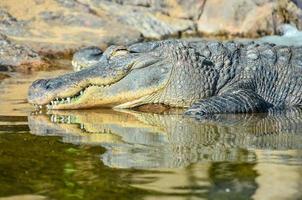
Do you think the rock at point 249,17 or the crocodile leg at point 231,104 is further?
the rock at point 249,17

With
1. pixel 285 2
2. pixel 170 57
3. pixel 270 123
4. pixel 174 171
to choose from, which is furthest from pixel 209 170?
pixel 285 2

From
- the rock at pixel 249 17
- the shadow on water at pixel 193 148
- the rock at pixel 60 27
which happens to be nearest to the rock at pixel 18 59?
the rock at pixel 60 27

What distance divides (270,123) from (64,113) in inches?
71.8

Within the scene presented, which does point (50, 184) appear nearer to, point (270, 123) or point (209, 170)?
point (209, 170)

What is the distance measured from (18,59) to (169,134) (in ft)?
16.3

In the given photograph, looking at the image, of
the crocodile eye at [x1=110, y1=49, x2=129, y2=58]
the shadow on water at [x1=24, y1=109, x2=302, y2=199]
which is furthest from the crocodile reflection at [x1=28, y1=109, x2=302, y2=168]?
the crocodile eye at [x1=110, y1=49, x2=129, y2=58]

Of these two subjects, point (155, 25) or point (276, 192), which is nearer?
point (276, 192)

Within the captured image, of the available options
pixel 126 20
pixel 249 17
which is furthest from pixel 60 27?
pixel 249 17

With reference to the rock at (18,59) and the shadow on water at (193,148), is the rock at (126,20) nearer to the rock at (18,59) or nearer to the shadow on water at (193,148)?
the rock at (18,59)

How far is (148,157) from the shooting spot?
138 inches

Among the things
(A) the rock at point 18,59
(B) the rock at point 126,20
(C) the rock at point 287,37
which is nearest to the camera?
(A) the rock at point 18,59

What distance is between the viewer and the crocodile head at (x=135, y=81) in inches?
233

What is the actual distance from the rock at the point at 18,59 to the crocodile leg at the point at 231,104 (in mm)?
3703

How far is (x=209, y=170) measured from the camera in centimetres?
314
